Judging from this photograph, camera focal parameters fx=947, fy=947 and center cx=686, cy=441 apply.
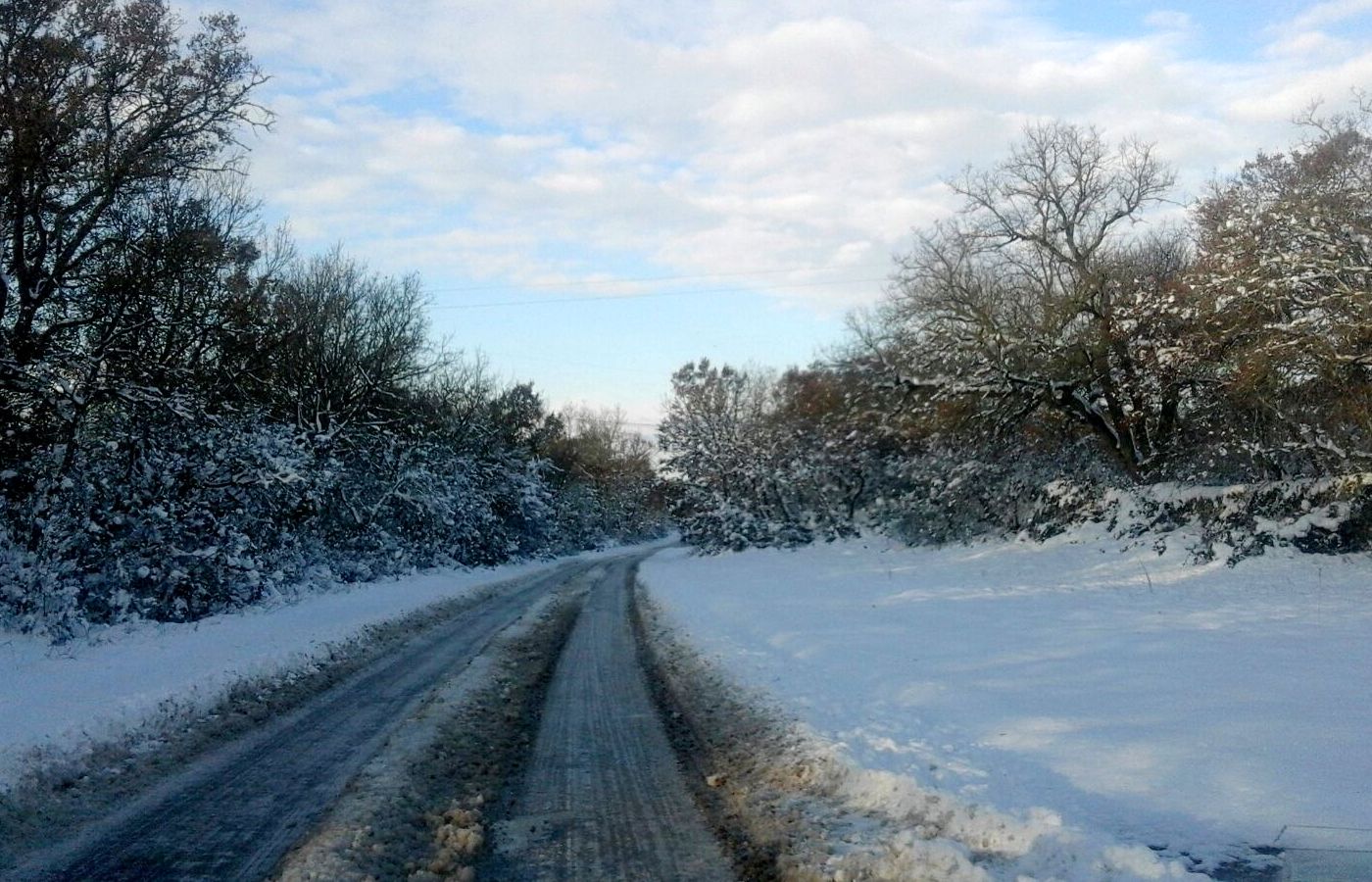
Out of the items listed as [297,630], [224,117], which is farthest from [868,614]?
[224,117]

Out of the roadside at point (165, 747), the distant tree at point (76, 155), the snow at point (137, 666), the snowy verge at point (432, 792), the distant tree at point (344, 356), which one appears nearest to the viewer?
the snowy verge at point (432, 792)

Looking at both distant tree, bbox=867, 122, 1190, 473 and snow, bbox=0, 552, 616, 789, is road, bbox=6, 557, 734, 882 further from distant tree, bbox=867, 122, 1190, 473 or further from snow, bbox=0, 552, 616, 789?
distant tree, bbox=867, 122, 1190, 473

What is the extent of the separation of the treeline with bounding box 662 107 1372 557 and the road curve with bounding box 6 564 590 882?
47.9 feet

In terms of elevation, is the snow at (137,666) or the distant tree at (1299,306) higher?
the distant tree at (1299,306)

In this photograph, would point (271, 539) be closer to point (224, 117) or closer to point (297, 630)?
point (297, 630)

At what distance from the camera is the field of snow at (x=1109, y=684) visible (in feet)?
18.9

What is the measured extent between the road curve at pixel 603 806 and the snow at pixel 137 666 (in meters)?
3.70

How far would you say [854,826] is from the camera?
227 inches

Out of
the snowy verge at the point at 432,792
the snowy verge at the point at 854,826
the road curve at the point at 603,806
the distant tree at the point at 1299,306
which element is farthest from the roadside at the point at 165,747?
the distant tree at the point at 1299,306

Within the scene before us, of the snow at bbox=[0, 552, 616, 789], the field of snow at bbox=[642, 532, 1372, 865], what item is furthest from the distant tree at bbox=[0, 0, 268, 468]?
the field of snow at bbox=[642, 532, 1372, 865]

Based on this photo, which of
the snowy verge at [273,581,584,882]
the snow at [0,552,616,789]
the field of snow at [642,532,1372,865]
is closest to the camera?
the snowy verge at [273,581,584,882]

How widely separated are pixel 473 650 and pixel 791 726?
277 inches

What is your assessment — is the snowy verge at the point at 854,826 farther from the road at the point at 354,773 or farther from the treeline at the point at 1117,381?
the treeline at the point at 1117,381

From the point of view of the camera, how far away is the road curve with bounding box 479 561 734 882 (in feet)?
17.0
